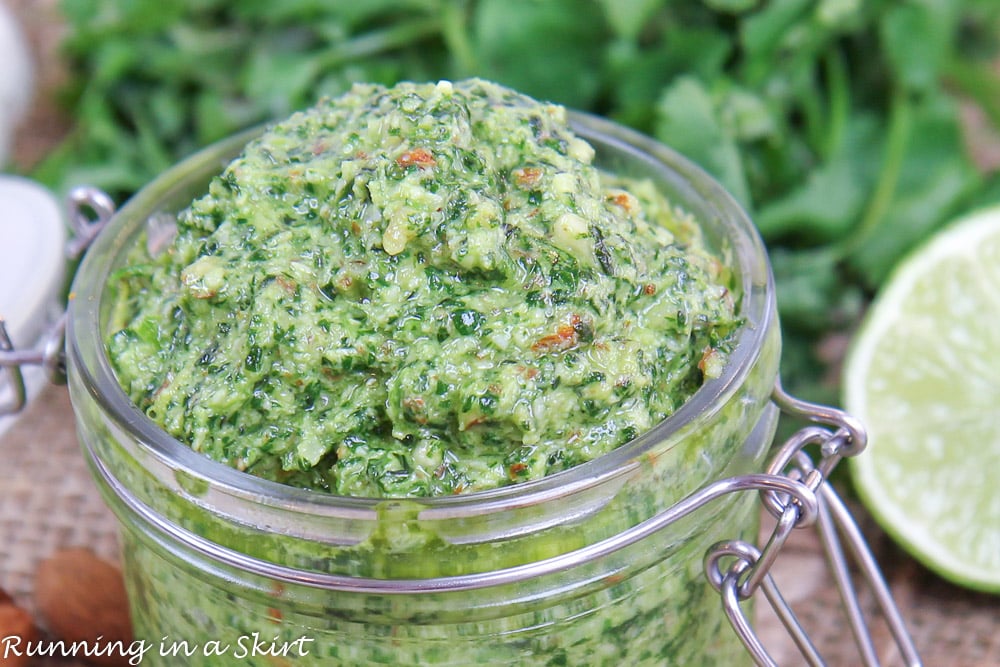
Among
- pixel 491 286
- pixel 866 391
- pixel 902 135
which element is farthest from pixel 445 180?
pixel 902 135

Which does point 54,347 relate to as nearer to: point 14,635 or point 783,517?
point 14,635

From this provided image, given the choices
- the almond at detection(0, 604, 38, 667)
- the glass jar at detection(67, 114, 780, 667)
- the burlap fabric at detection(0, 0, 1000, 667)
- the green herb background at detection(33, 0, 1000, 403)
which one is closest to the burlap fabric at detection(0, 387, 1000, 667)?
the burlap fabric at detection(0, 0, 1000, 667)

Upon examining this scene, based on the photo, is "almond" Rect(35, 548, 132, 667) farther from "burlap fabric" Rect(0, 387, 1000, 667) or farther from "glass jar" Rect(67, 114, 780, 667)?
"glass jar" Rect(67, 114, 780, 667)

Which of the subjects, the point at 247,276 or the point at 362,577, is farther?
the point at 247,276

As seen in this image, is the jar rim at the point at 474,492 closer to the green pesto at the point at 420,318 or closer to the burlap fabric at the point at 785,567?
the green pesto at the point at 420,318

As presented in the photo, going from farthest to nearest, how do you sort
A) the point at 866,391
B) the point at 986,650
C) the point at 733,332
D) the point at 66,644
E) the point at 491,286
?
the point at 866,391
the point at 986,650
the point at 66,644
the point at 733,332
the point at 491,286

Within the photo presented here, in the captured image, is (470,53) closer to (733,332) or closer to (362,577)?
(733,332)
